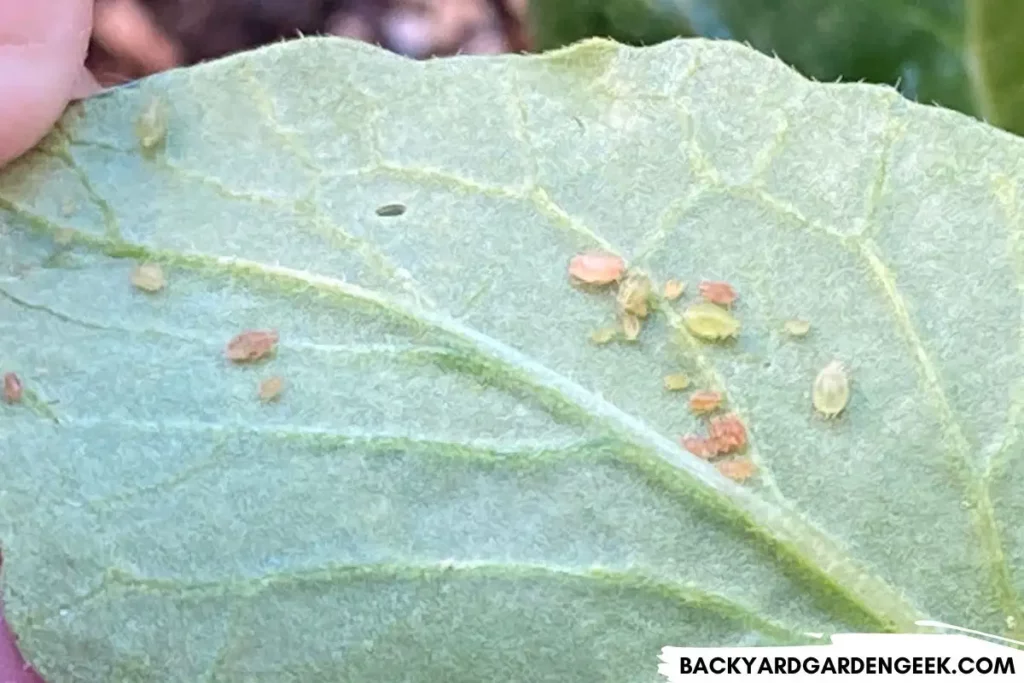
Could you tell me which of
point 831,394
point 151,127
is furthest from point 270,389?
point 831,394

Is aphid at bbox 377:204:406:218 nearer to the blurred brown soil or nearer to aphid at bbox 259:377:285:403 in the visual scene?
aphid at bbox 259:377:285:403

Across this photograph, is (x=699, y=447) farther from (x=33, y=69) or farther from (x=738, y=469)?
(x=33, y=69)

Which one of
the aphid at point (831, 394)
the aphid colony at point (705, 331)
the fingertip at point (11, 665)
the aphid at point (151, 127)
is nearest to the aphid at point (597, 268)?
the aphid colony at point (705, 331)

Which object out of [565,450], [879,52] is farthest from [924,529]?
[879,52]

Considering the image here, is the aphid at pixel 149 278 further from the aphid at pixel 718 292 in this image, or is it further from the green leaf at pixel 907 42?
the green leaf at pixel 907 42

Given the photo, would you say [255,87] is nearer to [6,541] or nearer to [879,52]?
[6,541]
